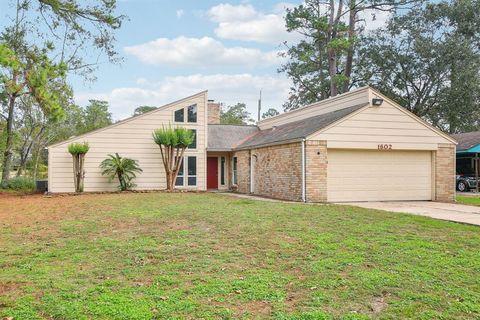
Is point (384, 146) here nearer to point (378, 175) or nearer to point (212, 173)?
point (378, 175)

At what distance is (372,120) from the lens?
564 inches

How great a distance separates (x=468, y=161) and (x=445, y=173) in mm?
9959

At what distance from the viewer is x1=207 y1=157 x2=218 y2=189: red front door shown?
22266mm

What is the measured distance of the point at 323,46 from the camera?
94.2ft

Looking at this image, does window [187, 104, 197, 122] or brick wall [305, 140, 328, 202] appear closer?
brick wall [305, 140, 328, 202]

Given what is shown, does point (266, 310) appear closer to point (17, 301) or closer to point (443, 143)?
point (17, 301)

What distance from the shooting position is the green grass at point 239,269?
3.80 meters

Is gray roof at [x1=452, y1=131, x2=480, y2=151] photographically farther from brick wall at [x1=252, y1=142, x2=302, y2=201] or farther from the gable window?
the gable window

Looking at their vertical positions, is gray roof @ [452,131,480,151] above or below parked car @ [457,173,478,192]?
above

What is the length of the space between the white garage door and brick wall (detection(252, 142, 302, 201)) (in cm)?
115

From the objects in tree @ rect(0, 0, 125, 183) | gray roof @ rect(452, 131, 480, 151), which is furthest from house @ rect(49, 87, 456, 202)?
tree @ rect(0, 0, 125, 183)

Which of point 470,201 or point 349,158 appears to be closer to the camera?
point 349,158

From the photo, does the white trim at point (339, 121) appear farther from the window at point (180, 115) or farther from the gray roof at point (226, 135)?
the window at point (180, 115)

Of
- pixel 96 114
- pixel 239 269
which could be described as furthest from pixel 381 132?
pixel 96 114
